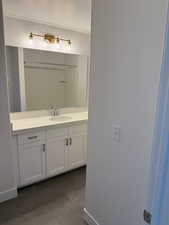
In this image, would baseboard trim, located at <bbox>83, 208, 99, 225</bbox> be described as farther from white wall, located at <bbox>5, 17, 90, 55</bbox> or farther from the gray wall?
white wall, located at <bbox>5, 17, 90, 55</bbox>

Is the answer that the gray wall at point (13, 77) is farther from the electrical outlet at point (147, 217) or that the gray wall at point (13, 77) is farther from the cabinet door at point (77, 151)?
the electrical outlet at point (147, 217)

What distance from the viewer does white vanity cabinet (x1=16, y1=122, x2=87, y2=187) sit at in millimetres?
2229

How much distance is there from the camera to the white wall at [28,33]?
2.47 meters

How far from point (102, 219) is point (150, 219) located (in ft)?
3.61

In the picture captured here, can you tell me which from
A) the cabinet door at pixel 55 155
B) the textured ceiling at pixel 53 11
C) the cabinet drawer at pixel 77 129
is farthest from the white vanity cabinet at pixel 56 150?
the textured ceiling at pixel 53 11

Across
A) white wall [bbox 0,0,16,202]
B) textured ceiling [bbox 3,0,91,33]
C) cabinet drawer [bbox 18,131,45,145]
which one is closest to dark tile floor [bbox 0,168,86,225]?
white wall [bbox 0,0,16,202]

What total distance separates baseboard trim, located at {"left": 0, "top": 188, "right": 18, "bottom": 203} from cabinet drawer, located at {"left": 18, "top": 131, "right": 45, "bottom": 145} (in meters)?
0.63

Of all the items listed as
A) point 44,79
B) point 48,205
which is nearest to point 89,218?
point 48,205

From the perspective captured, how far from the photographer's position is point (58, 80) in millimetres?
3064

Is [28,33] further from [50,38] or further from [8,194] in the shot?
[8,194]

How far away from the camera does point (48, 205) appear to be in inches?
81.0

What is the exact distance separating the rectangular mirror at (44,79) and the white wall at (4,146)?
0.70 m

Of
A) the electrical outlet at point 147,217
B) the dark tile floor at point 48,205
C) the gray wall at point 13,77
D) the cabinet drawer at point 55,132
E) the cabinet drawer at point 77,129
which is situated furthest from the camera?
the cabinet drawer at point 77,129

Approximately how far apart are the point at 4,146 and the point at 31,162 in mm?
471
